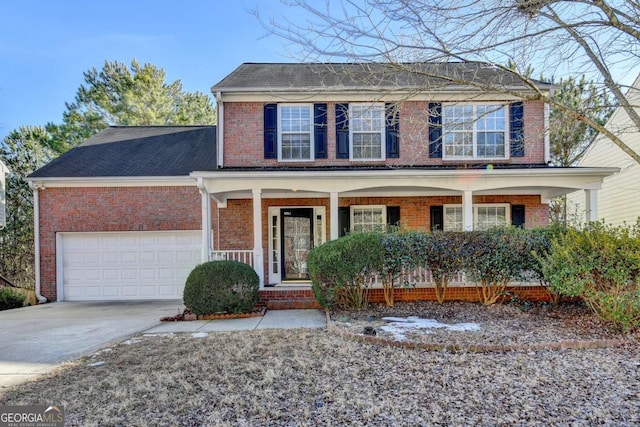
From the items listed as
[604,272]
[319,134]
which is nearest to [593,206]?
[604,272]

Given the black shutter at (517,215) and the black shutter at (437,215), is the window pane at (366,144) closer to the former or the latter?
the black shutter at (437,215)

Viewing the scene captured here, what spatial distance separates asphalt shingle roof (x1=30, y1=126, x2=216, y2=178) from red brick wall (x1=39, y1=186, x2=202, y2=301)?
21.1 inches

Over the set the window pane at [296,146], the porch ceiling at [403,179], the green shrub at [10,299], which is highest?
the window pane at [296,146]

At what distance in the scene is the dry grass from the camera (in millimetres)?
2889

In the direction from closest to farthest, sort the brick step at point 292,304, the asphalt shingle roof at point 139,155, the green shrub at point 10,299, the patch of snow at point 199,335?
the patch of snow at point 199,335
the brick step at point 292,304
the green shrub at point 10,299
the asphalt shingle roof at point 139,155

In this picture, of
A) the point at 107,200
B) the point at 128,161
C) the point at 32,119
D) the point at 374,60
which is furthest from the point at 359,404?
the point at 32,119

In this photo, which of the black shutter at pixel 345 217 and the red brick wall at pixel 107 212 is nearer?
the black shutter at pixel 345 217

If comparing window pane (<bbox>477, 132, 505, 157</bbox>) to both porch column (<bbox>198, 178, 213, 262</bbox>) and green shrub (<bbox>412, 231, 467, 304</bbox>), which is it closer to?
green shrub (<bbox>412, 231, 467, 304</bbox>)

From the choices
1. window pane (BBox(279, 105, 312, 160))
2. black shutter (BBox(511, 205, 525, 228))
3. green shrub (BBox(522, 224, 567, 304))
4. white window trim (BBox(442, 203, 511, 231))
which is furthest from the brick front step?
black shutter (BBox(511, 205, 525, 228))

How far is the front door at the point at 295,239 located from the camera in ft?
33.0

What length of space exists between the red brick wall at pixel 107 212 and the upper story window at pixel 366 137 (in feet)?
15.5

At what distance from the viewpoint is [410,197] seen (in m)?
9.96

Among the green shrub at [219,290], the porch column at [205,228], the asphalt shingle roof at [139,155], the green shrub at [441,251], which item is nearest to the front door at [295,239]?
the porch column at [205,228]

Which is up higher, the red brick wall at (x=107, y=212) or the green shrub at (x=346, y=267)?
the red brick wall at (x=107, y=212)
